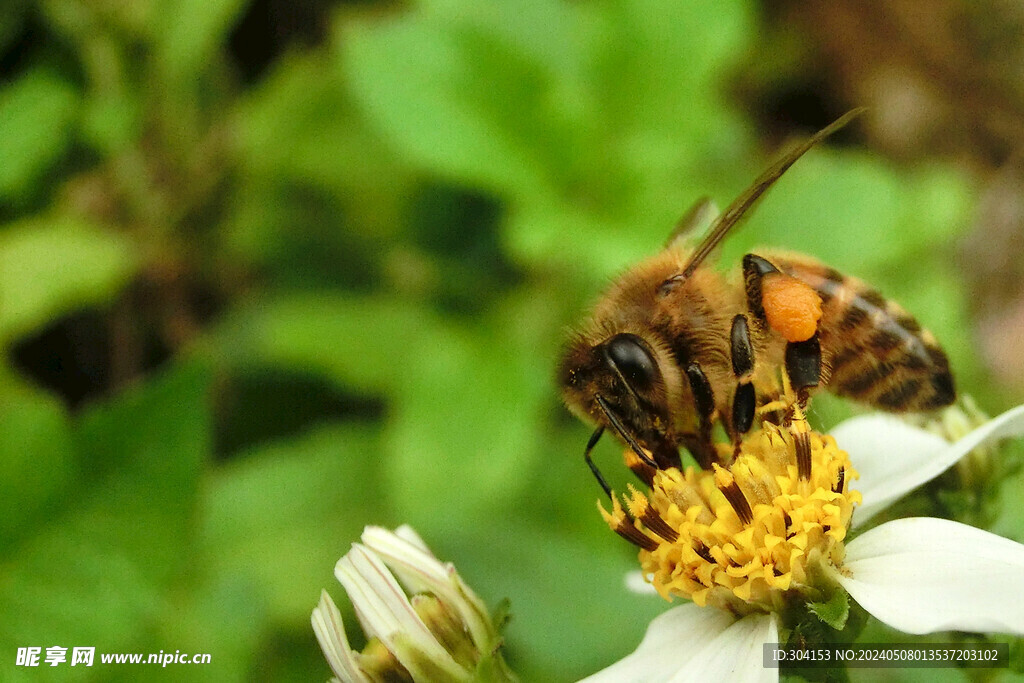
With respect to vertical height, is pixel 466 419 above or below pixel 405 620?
above

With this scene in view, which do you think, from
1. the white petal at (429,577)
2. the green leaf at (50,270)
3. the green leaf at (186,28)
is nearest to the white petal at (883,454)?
the white petal at (429,577)

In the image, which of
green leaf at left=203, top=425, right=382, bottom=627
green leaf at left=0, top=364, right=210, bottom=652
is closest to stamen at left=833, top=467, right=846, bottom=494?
green leaf at left=0, top=364, right=210, bottom=652

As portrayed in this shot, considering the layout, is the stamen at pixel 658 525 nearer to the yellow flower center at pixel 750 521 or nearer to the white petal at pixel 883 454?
the yellow flower center at pixel 750 521

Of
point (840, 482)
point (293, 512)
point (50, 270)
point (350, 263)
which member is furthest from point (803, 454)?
point (350, 263)

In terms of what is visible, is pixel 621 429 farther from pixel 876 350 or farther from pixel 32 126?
pixel 32 126

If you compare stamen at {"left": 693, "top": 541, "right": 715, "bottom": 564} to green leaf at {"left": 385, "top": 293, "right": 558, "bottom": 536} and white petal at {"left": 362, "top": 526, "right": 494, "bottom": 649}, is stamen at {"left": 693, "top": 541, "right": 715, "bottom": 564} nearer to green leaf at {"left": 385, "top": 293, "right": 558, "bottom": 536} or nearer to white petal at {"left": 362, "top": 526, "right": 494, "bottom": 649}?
A: white petal at {"left": 362, "top": 526, "right": 494, "bottom": 649}

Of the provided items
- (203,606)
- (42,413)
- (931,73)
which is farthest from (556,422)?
(931,73)

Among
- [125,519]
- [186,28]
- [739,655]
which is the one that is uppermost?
[186,28]
